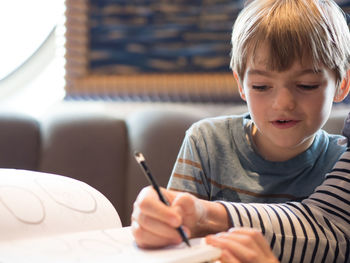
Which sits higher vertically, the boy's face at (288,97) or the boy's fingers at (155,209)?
the boy's face at (288,97)

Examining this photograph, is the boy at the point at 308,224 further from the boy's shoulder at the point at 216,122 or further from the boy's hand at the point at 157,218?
the boy's shoulder at the point at 216,122

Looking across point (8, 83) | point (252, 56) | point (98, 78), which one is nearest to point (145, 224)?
point (252, 56)

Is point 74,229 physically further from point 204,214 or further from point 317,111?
point 317,111

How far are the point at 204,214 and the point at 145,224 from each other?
94 millimetres

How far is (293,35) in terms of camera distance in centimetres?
74

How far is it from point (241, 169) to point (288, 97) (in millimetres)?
188

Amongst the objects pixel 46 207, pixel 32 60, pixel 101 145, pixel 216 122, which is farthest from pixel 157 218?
pixel 32 60

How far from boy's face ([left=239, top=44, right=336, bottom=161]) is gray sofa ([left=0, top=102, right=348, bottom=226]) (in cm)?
34

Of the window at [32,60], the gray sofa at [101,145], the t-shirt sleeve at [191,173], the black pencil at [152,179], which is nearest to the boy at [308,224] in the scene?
the black pencil at [152,179]

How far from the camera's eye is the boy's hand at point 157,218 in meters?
0.52

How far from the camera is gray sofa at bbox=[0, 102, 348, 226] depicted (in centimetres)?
110

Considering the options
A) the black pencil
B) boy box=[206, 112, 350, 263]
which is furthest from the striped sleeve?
the black pencil

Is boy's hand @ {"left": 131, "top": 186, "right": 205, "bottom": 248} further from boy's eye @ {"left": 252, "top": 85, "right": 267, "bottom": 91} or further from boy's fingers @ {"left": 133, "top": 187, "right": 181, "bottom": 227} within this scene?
boy's eye @ {"left": 252, "top": 85, "right": 267, "bottom": 91}

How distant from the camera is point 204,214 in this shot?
1.99ft
